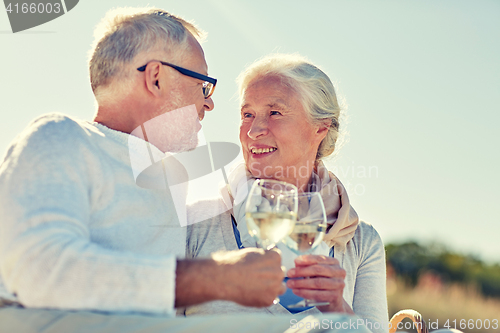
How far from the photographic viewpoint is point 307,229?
191cm

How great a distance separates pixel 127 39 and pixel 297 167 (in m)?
1.65

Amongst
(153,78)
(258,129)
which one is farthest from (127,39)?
(258,129)

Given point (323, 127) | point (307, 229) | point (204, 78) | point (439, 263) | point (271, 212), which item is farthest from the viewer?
point (439, 263)

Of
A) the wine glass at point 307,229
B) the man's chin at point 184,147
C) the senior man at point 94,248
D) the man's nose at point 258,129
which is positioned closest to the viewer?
the senior man at point 94,248

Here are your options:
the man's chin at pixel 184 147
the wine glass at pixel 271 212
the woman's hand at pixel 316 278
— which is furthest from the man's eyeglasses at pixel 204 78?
the woman's hand at pixel 316 278

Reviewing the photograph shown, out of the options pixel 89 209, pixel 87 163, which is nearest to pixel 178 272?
pixel 89 209

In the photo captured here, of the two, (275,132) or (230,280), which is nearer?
(230,280)

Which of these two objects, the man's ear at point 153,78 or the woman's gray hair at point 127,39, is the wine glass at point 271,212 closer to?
the man's ear at point 153,78

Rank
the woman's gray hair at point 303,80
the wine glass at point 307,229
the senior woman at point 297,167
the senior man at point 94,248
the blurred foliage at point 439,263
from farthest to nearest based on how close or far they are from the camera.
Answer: the blurred foliage at point 439,263 → the woman's gray hair at point 303,80 → the senior woman at point 297,167 → the wine glass at point 307,229 → the senior man at point 94,248

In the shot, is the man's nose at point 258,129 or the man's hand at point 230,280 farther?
the man's nose at point 258,129

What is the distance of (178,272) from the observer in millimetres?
1508

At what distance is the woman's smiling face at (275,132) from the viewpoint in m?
3.25

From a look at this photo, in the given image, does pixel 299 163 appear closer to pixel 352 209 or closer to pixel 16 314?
pixel 352 209

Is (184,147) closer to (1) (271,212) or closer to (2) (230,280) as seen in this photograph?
(1) (271,212)
